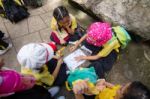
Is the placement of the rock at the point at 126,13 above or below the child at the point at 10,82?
below

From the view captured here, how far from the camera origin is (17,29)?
4922 millimetres

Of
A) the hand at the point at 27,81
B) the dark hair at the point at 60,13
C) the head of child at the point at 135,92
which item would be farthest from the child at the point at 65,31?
the head of child at the point at 135,92

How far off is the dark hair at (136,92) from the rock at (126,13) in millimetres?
1719

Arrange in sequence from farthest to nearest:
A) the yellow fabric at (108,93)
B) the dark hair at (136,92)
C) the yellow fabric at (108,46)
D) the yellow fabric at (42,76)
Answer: the yellow fabric at (108,46) < the yellow fabric at (42,76) < the yellow fabric at (108,93) < the dark hair at (136,92)

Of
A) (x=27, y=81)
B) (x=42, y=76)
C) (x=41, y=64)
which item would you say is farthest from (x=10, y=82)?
(x=42, y=76)

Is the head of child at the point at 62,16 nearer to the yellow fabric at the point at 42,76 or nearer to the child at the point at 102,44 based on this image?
the child at the point at 102,44

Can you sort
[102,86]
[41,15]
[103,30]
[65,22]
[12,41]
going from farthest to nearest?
1. [41,15]
2. [12,41]
3. [65,22]
4. [103,30]
5. [102,86]

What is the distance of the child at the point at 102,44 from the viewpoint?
389 centimetres

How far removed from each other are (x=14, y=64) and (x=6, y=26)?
3.20 ft

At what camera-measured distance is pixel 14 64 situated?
4.34 m

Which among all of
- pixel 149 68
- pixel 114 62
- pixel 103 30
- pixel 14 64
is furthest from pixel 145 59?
pixel 14 64

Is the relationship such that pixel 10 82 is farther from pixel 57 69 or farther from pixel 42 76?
pixel 57 69

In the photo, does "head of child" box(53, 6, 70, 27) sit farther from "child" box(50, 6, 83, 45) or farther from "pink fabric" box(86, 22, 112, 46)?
"pink fabric" box(86, 22, 112, 46)

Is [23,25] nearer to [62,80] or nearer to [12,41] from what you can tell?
[12,41]
